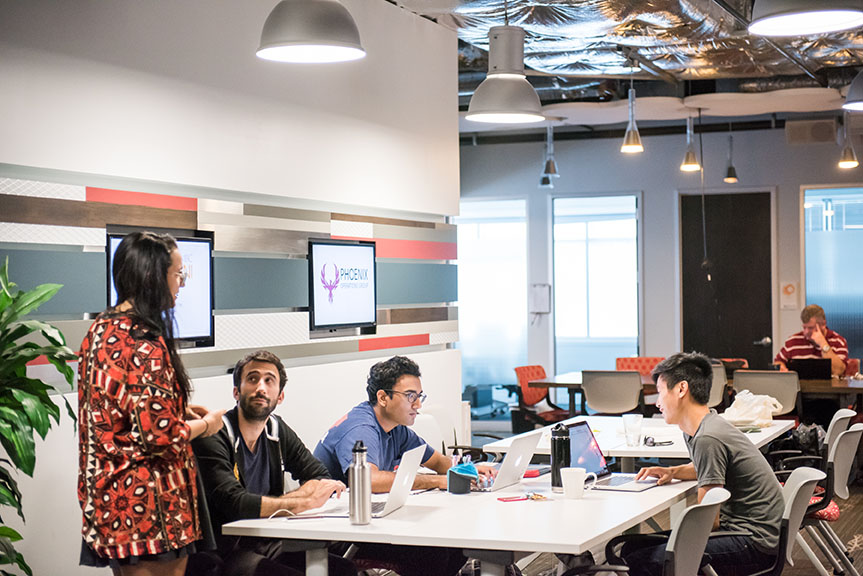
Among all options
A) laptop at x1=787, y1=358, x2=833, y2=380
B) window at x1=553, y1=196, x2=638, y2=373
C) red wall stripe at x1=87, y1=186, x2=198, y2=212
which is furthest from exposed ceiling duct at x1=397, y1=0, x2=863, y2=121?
laptop at x1=787, y1=358, x2=833, y2=380

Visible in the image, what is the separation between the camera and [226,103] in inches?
215

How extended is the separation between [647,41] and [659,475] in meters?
4.63

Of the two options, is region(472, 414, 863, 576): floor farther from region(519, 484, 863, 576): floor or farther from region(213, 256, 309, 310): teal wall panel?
region(213, 256, 309, 310): teal wall panel

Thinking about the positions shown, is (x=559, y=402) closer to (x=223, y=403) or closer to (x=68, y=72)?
(x=223, y=403)

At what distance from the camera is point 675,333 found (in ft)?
41.9

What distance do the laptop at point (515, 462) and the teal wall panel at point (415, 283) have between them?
2.64 m

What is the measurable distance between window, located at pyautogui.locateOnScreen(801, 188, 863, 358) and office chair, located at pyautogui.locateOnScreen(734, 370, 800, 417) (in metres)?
4.39

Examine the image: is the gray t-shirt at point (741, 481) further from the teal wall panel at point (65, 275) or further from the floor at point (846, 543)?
the teal wall panel at point (65, 275)

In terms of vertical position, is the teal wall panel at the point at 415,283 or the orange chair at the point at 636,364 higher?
the teal wall panel at the point at 415,283

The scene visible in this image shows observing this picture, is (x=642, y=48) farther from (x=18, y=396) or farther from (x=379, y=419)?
(x=18, y=396)

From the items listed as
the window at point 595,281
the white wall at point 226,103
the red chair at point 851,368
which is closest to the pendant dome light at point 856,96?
the white wall at point 226,103

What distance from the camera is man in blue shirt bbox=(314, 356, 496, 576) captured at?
14.4ft

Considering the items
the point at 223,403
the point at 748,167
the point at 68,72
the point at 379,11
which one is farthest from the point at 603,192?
the point at 68,72

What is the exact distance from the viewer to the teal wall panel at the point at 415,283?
707cm
